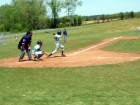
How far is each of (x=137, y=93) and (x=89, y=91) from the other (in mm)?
1445

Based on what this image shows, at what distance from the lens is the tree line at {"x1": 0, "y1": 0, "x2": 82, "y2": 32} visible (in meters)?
118

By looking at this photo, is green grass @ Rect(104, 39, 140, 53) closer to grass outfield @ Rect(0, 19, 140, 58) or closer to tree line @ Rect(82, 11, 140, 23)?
grass outfield @ Rect(0, 19, 140, 58)

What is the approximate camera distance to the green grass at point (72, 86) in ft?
40.1

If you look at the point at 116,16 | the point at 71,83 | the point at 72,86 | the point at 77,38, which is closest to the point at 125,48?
the point at 71,83

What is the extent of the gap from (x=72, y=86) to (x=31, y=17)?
10789 cm

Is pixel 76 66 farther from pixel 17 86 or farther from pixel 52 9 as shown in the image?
pixel 52 9

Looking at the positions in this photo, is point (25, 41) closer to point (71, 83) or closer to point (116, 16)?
point (71, 83)

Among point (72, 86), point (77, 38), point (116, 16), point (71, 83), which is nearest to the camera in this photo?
point (72, 86)

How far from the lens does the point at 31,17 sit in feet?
400

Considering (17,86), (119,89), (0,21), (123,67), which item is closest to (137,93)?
(119,89)

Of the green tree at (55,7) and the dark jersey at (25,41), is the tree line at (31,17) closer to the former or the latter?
the green tree at (55,7)

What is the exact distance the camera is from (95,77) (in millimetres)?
17328

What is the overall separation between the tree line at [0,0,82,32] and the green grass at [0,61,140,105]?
95.9m

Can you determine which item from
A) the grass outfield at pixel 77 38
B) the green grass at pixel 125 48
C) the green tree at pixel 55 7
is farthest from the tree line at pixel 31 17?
the green grass at pixel 125 48
